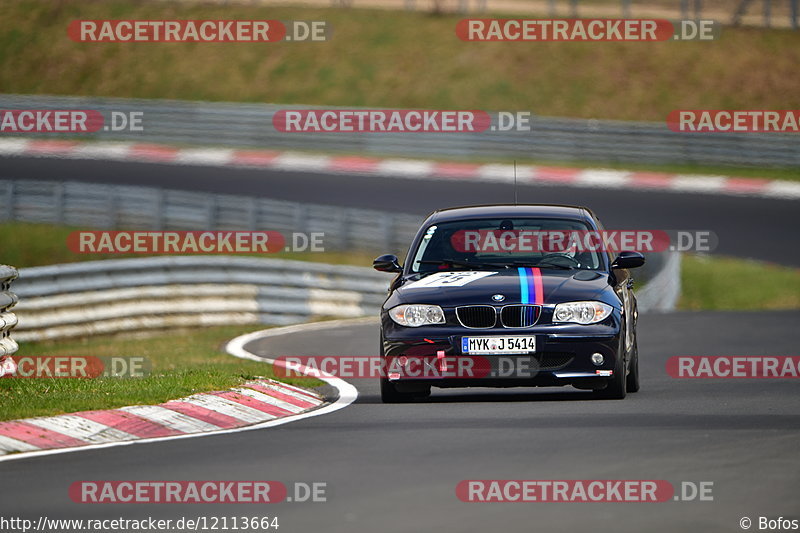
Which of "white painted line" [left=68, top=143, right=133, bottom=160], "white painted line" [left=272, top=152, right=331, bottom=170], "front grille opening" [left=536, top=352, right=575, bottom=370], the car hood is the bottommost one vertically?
"front grille opening" [left=536, top=352, right=575, bottom=370]

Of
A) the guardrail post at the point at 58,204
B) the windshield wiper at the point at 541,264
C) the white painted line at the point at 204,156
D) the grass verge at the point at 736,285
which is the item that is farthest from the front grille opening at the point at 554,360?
the white painted line at the point at 204,156

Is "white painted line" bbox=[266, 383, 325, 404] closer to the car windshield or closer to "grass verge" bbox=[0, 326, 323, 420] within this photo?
"grass verge" bbox=[0, 326, 323, 420]

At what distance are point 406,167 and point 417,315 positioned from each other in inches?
1031

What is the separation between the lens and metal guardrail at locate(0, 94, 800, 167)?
122 ft

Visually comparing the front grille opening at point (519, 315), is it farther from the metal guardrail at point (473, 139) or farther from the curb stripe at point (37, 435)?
the metal guardrail at point (473, 139)

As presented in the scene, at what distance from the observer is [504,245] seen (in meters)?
13.3

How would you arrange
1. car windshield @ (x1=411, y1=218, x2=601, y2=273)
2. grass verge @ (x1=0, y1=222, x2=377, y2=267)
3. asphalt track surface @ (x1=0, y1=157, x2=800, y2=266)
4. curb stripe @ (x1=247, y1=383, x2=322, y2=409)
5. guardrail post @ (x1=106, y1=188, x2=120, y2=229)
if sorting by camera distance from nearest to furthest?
curb stripe @ (x1=247, y1=383, x2=322, y2=409) → car windshield @ (x1=411, y1=218, x2=601, y2=273) → grass verge @ (x1=0, y1=222, x2=377, y2=267) → guardrail post @ (x1=106, y1=188, x2=120, y2=229) → asphalt track surface @ (x1=0, y1=157, x2=800, y2=266)

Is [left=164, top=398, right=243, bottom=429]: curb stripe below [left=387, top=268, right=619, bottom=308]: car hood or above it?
below

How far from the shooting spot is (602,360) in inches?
470

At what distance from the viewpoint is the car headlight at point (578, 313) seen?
12.0 metres

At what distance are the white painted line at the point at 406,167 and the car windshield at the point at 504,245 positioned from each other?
2402 centimetres

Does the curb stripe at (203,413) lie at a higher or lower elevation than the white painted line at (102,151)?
lower

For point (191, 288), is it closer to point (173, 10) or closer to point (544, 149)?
point (544, 149)

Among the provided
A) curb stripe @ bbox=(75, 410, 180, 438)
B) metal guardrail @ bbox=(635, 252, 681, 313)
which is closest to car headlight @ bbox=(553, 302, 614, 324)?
curb stripe @ bbox=(75, 410, 180, 438)
